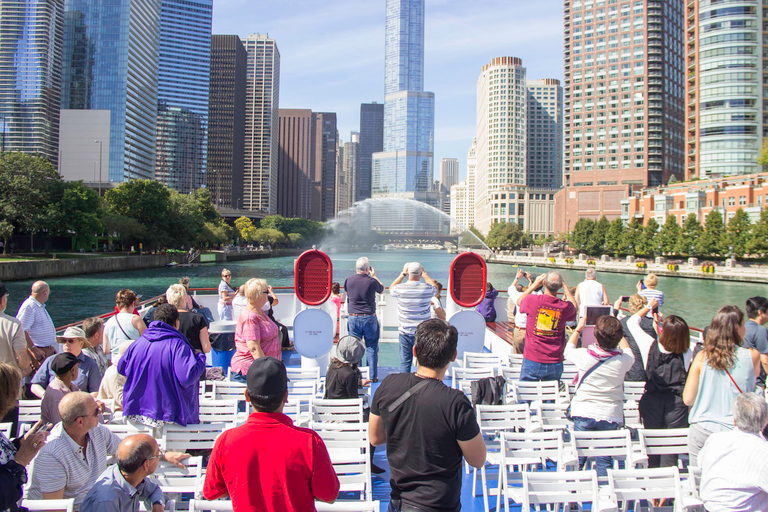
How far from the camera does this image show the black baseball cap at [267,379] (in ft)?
8.61

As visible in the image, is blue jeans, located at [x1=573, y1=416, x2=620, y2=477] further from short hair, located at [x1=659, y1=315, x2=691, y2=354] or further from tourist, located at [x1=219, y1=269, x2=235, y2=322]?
tourist, located at [x1=219, y1=269, x2=235, y2=322]

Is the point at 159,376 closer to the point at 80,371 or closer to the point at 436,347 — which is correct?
the point at 80,371

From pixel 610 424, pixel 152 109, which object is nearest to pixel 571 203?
pixel 152 109

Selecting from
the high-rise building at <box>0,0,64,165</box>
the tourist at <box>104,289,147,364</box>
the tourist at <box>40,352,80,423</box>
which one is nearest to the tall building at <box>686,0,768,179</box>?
the tourist at <box>104,289,147,364</box>

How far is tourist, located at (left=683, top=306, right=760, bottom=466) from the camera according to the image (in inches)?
162

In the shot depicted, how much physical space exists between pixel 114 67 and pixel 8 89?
31965mm

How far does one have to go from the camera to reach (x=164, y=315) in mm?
4742

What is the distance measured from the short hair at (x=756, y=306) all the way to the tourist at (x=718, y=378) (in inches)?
70.6

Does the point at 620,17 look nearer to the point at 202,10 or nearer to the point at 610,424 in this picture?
the point at 202,10

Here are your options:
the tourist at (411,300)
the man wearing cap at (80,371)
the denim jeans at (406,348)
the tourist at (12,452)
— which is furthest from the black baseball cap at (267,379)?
the denim jeans at (406,348)

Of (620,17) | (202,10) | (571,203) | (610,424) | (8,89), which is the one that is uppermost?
(202,10)

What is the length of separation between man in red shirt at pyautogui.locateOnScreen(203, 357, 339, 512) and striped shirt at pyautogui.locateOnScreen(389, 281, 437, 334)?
4.91m

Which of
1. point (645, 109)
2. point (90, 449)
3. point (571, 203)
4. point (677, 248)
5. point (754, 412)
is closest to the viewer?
point (754, 412)

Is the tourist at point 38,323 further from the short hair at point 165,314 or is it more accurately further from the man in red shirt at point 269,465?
the man in red shirt at point 269,465
